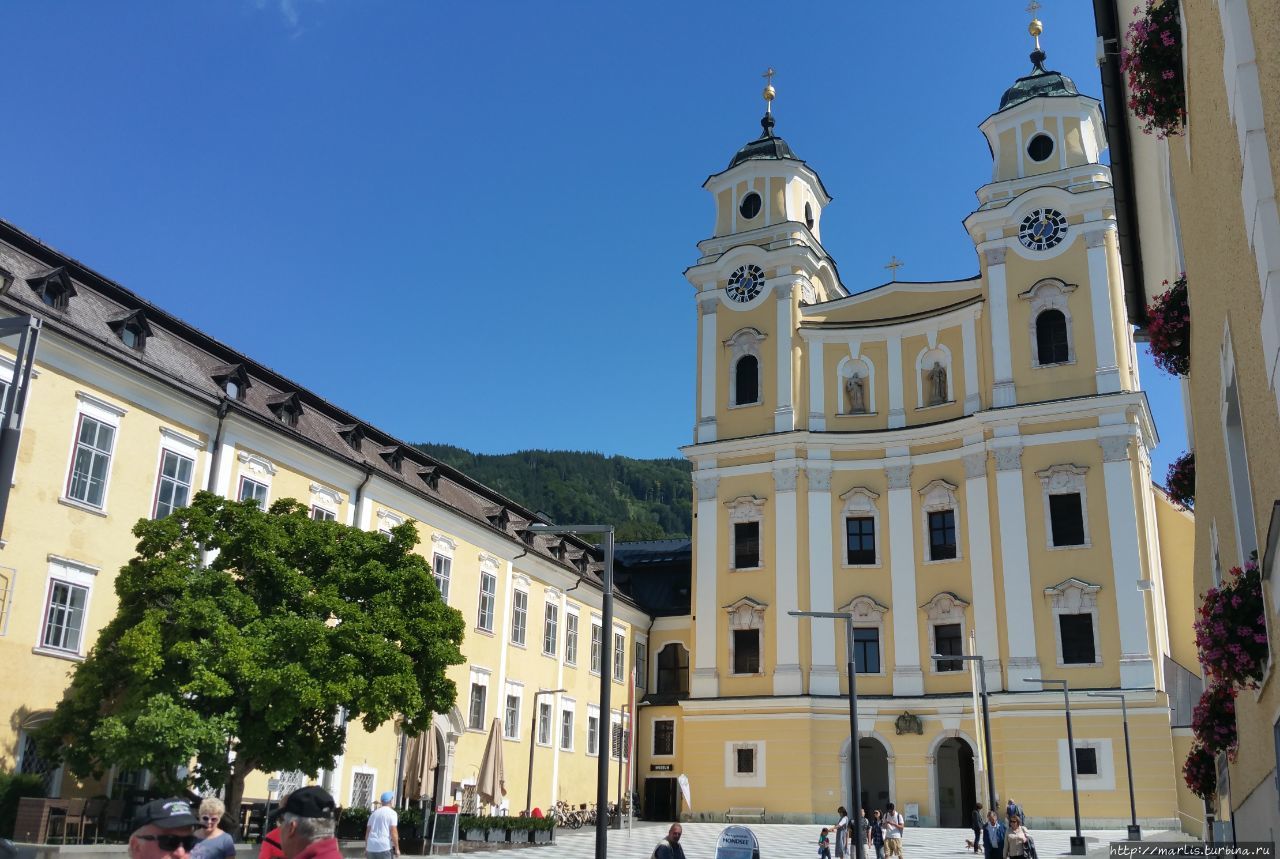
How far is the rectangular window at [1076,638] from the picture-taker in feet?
141

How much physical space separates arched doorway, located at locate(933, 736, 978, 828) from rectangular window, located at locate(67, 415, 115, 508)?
34505mm

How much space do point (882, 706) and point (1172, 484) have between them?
32.5m

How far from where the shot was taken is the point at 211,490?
28.7 meters

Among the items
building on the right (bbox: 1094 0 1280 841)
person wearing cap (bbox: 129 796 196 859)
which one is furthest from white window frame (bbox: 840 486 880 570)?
person wearing cap (bbox: 129 796 196 859)

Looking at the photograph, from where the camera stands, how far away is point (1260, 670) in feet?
28.2

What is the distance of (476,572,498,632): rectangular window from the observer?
131 feet

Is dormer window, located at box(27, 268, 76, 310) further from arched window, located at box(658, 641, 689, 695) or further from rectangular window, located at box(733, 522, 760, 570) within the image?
arched window, located at box(658, 641, 689, 695)

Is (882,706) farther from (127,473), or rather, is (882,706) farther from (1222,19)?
(1222,19)

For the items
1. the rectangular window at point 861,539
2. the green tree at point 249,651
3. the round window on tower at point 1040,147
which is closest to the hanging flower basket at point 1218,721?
the green tree at point 249,651

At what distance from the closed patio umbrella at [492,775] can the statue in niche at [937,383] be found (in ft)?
83.1

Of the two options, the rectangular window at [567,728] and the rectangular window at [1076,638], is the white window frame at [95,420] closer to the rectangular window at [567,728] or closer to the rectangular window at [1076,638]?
the rectangular window at [567,728]

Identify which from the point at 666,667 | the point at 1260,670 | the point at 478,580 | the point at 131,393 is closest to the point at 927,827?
the point at 666,667

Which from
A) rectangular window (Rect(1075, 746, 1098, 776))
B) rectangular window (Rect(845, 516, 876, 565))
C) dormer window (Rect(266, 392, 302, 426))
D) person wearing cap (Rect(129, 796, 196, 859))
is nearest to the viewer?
person wearing cap (Rect(129, 796, 196, 859))

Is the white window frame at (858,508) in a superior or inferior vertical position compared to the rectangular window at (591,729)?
superior
